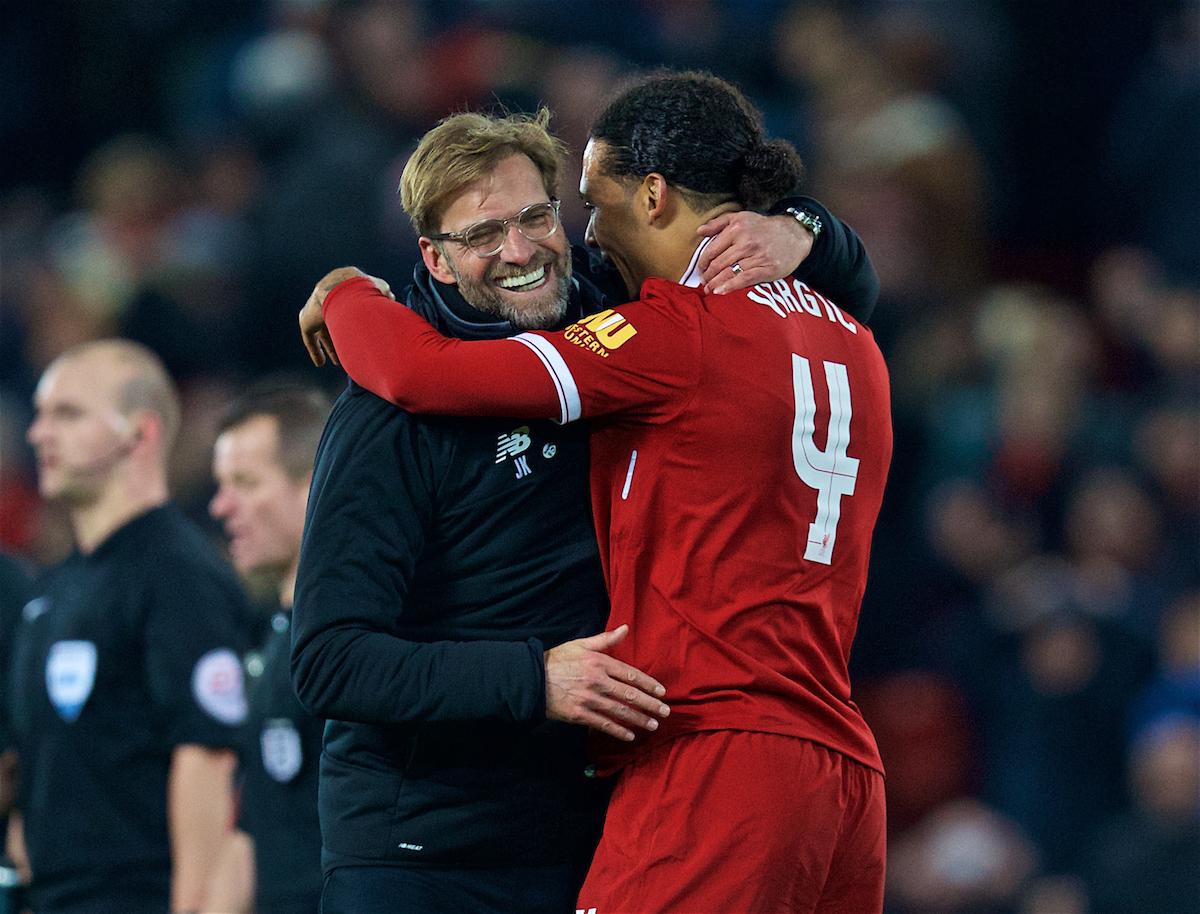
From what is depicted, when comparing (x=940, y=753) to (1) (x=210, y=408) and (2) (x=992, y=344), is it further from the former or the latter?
(1) (x=210, y=408)

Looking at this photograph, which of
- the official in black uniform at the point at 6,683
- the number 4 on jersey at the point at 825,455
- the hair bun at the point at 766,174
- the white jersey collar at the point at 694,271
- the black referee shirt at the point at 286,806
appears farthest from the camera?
the official in black uniform at the point at 6,683

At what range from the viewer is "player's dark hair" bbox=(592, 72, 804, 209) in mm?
3156

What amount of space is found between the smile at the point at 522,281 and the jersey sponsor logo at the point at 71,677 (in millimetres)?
2374

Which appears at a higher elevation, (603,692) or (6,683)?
(603,692)

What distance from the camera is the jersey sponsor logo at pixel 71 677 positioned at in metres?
4.82

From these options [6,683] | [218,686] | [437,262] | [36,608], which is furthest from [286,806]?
[437,262]

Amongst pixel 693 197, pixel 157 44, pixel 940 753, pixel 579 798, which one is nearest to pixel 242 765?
pixel 579 798

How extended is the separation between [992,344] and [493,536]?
5.37m

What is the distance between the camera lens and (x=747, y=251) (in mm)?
3086

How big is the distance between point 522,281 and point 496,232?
0.11 meters

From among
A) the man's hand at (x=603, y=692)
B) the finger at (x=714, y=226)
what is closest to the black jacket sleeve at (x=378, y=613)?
the man's hand at (x=603, y=692)

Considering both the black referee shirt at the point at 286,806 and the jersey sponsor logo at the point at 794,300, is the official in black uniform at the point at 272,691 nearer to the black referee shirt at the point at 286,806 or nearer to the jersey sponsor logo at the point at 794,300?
the black referee shirt at the point at 286,806

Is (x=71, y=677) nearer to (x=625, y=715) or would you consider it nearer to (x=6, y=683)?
(x=6, y=683)

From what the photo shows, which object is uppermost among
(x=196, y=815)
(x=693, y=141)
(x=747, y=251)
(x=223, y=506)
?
(x=693, y=141)
